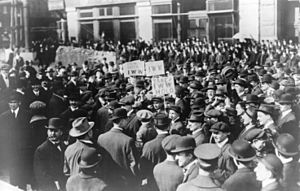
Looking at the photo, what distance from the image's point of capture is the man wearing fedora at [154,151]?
528 centimetres

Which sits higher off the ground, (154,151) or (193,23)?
(193,23)

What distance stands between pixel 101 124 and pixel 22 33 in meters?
20.5

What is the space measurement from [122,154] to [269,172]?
2.12 metres

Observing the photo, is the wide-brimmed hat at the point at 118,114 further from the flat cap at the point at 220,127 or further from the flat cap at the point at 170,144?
the flat cap at the point at 220,127

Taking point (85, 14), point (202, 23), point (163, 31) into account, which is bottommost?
point (163, 31)

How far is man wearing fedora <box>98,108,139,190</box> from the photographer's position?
546cm

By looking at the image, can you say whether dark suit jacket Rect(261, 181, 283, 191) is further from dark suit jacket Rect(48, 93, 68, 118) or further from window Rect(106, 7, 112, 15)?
window Rect(106, 7, 112, 15)

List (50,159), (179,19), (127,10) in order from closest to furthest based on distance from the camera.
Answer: (50,159) < (179,19) < (127,10)

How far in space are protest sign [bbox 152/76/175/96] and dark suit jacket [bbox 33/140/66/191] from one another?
2.97 m

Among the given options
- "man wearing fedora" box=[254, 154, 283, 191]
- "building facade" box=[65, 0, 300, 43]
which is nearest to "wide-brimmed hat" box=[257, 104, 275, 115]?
"man wearing fedora" box=[254, 154, 283, 191]

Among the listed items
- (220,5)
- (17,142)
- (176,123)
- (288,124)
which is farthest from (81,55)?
(288,124)

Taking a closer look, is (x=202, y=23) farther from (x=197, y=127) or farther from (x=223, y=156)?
(x=223, y=156)

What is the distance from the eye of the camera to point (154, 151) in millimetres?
5273

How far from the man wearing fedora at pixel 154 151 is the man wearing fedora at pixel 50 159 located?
41.6 inches
